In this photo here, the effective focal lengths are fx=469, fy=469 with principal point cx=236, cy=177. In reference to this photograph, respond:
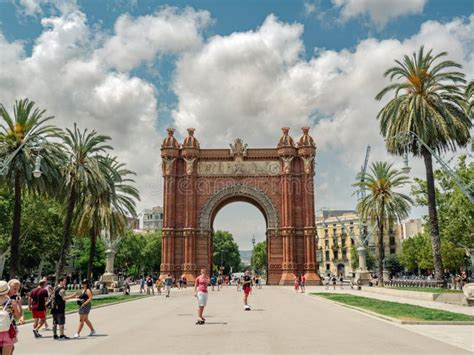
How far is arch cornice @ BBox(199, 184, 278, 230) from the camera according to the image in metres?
55.3

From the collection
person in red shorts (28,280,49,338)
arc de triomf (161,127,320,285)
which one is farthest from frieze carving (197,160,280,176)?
person in red shorts (28,280,49,338)

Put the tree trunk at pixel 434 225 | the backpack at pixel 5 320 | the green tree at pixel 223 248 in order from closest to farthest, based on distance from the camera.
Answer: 1. the backpack at pixel 5 320
2. the tree trunk at pixel 434 225
3. the green tree at pixel 223 248

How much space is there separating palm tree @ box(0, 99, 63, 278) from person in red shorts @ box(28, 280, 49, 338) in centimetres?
1323

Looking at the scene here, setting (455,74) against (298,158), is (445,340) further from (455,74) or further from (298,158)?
(298,158)

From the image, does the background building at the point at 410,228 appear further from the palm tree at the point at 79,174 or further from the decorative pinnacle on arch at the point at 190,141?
the palm tree at the point at 79,174

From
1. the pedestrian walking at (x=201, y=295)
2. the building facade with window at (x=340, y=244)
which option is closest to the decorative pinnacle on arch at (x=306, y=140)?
the pedestrian walking at (x=201, y=295)

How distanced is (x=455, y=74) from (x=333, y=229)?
99.0m

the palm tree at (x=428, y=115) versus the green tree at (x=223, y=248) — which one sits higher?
the palm tree at (x=428, y=115)

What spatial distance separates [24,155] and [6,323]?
830 inches

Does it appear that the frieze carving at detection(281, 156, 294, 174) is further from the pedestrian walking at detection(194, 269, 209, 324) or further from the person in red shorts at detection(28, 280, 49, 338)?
the person in red shorts at detection(28, 280, 49, 338)

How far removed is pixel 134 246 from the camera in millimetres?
87562

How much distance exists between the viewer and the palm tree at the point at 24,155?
2594 cm

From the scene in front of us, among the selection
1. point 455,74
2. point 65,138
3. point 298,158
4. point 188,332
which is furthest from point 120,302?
point 298,158

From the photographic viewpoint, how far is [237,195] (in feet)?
184
